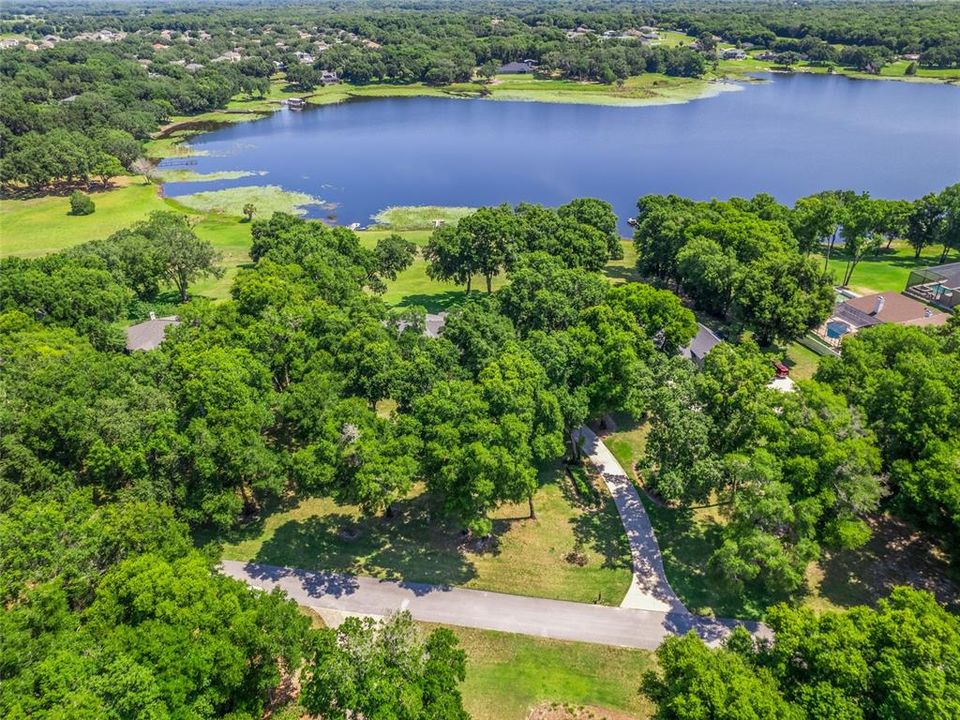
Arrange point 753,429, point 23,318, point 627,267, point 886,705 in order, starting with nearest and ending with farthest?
1. point 886,705
2. point 753,429
3. point 23,318
4. point 627,267

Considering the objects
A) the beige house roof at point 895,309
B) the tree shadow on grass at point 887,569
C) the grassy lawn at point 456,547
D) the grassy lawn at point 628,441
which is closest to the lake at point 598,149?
the beige house roof at point 895,309

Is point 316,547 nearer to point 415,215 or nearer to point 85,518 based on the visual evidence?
point 85,518

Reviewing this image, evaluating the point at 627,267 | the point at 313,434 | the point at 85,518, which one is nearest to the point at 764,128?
the point at 627,267

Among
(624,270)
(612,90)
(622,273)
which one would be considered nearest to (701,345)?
(622,273)

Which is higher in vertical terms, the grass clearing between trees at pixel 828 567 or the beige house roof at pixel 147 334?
the beige house roof at pixel 147 334

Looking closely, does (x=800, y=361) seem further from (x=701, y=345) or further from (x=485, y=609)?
(x=485, y=609)

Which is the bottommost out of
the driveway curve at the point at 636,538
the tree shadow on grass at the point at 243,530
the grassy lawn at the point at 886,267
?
the tree shadow on grass at the point at 243,530

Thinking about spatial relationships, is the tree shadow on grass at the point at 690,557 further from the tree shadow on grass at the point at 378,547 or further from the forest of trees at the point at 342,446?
the tree shadow on grass at the point at 378,547

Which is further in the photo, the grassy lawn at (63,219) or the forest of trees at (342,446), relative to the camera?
the grassy lawn at (63,219)
